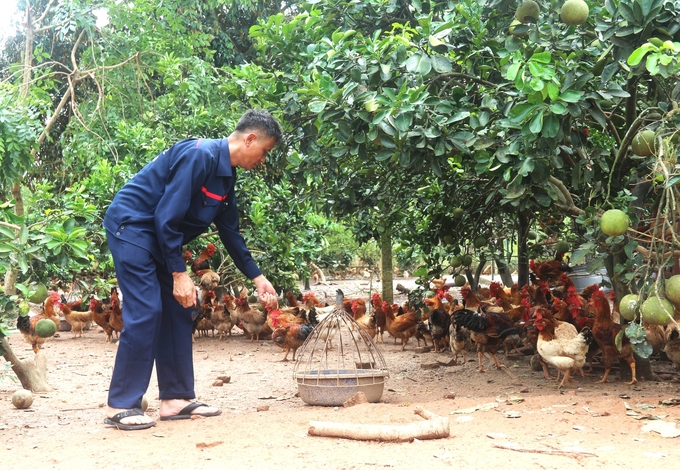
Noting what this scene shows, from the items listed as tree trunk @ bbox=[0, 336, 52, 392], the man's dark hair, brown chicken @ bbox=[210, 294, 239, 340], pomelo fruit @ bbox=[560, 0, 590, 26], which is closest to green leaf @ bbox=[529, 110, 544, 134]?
pomelo fruit @ bbox=[560, 0, 590, 26]

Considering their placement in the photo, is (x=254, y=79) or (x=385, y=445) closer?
(x=385, y=445)

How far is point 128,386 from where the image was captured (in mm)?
3877

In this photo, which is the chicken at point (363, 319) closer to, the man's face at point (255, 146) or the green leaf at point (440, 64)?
the man's face at point (255, 146)

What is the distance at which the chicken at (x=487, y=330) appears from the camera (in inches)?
281

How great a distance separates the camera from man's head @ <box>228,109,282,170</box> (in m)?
4.12

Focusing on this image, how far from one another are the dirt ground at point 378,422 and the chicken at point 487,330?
501mm

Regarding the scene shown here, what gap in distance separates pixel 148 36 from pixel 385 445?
845 cm

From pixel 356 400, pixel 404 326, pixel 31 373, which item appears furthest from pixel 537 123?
pixel 404 326

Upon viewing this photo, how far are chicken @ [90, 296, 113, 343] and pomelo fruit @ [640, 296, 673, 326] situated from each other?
9176 millimetres

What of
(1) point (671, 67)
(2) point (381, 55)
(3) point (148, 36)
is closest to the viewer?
(1) point (671, 67)

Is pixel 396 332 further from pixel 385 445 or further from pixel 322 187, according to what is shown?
pixel 385 445

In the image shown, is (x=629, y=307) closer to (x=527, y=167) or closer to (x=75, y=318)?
(x=527, y=167)

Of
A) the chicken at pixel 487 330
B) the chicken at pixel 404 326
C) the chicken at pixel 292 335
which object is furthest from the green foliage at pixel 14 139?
the chicken at pixel 404 326

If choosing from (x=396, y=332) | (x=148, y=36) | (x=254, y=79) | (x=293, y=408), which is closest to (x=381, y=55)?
(x=254, y=79)
